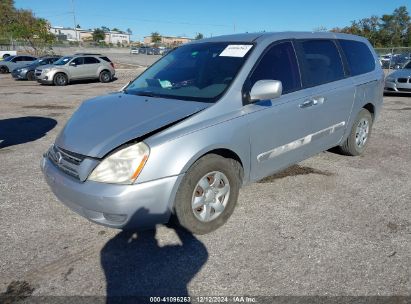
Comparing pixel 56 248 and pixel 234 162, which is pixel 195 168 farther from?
pixel 56 248

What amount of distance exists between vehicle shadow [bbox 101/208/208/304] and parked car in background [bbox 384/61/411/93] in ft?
37.8

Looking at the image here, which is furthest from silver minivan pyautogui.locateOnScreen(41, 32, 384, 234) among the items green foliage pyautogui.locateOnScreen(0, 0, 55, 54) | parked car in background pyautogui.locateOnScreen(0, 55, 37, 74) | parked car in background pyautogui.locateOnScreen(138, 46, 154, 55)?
parked car in background pyautogui.locateOnScreen(138, 46, 154, 55)

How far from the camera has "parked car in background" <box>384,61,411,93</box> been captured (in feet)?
39.9

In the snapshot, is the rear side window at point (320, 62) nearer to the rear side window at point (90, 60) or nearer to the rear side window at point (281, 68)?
the rear side window at point (281, 68)

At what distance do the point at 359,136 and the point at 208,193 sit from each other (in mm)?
3222

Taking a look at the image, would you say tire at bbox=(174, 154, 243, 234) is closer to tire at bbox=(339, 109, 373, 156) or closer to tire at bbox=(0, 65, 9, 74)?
tire at bbox=(339, 109, 373, 156)

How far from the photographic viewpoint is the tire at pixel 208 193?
305 centimetres

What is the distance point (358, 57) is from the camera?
17.2 feet

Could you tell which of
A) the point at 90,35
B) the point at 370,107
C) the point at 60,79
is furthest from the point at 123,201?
the point at 90,35

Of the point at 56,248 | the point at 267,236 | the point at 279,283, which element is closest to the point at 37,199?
the point at 56,248

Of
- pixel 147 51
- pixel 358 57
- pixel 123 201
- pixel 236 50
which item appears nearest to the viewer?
pixel 123 201

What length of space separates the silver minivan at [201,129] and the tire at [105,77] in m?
16.3

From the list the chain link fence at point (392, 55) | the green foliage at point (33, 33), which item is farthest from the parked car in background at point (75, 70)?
the green foliage at point (33, 33)

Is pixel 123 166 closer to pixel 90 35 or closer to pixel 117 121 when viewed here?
pixel 117 121
